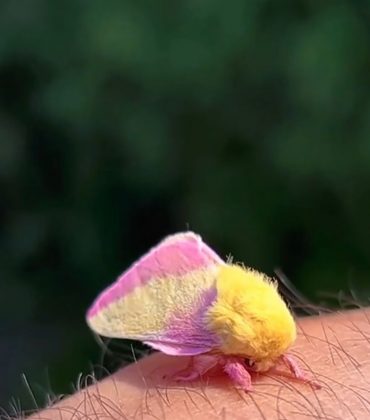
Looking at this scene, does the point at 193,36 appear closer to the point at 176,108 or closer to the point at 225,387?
the point at 176,108

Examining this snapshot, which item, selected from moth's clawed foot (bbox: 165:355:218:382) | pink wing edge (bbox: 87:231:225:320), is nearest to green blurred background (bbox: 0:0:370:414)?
pink wing edge (bbox: 87:231:225:320)

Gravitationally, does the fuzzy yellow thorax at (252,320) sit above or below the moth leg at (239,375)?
above

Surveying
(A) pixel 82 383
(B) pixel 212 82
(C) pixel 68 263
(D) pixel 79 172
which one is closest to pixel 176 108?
(B) pixel 212 82

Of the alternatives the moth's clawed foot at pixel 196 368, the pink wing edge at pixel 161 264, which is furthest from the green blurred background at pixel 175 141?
the moth's clawed foot at pixel 196 368

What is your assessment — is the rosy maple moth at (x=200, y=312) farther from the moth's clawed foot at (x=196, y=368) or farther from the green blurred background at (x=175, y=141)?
the green blurred background at (x=175, y=141)

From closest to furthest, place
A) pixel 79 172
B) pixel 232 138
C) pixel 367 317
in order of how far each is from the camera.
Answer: pixel 367 317 < pixel 232 138 < pixel 79 172

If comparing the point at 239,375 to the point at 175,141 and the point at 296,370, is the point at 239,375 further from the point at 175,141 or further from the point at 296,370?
the point at 175,141
